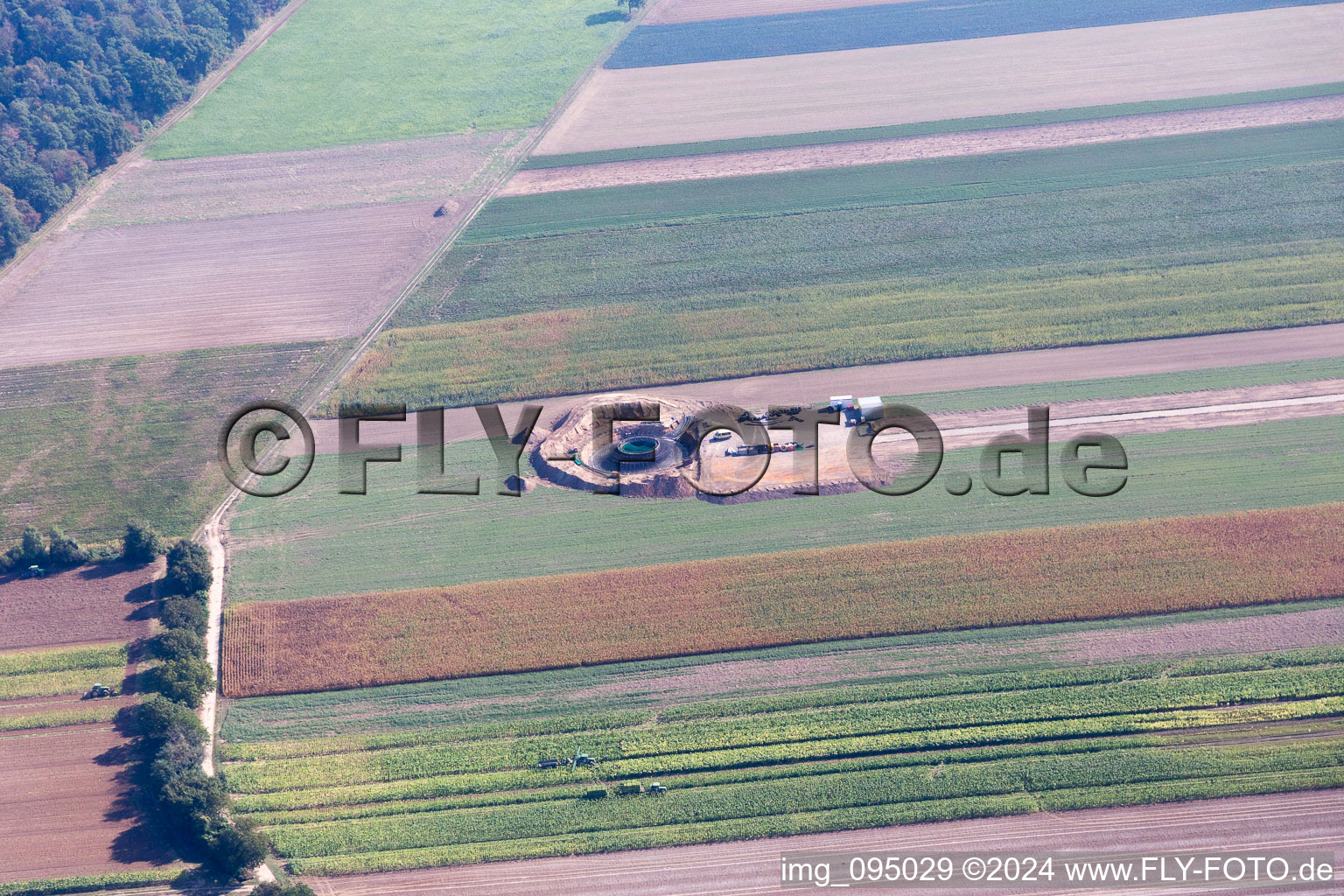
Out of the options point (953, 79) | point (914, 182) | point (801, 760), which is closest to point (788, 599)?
point (801, 760)

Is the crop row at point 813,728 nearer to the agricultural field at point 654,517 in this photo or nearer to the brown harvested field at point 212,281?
the agricultural field at point 654,517

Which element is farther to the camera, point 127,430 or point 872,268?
point 872,268

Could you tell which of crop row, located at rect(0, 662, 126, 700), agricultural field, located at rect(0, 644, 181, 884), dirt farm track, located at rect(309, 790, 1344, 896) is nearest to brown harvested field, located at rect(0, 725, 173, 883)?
agricultural field, located at rect(0, 644, 181, 884)

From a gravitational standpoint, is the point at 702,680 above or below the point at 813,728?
above

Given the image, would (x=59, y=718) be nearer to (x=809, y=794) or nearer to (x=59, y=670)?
(x=59, y=670)

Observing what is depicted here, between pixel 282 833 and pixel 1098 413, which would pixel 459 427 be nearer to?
pixel 282 833

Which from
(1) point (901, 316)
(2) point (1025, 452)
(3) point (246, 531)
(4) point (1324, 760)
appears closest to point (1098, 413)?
(2) point (1025, 452)

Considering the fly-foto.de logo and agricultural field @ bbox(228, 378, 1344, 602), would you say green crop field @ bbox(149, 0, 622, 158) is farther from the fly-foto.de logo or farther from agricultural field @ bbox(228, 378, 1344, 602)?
agricultural field @ bbox(228, 378, 1344, 602)

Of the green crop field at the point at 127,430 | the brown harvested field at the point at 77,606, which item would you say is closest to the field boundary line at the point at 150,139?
the green crop field at the point at 127,430
